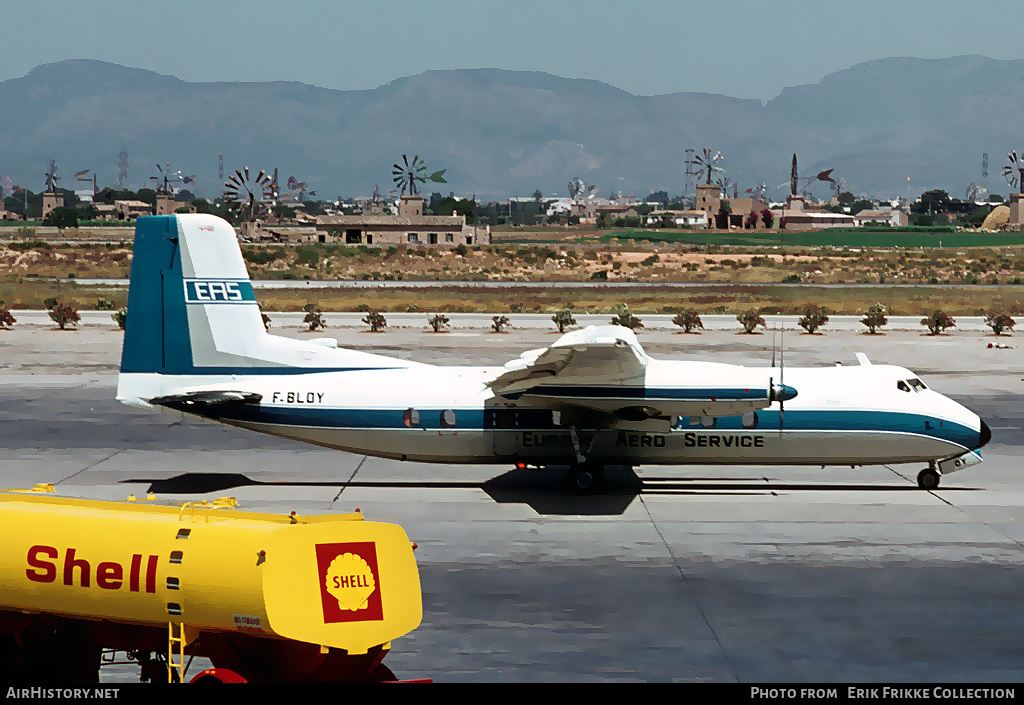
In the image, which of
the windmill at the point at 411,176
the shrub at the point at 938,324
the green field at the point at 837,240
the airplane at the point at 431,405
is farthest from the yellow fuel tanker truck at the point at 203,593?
the windmill at the point at 411,176

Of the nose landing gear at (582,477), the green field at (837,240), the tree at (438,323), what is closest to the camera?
the nose landing gear at (582,477)

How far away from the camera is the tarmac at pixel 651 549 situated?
14859 millimetres

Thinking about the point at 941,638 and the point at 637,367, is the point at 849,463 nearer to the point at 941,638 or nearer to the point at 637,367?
the point at 637,367

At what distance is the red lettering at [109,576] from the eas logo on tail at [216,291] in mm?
14380

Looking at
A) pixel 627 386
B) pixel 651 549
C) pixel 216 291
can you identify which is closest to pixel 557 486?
pixel 627 386

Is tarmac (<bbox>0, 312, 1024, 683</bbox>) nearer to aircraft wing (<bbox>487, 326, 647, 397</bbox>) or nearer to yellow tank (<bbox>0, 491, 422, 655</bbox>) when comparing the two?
aircraft wing (<bbox>487, 326, 647, 397</bbox>)

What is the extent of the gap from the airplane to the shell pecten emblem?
12.9 metres

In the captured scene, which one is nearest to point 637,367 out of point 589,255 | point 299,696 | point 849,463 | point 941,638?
point 849,463

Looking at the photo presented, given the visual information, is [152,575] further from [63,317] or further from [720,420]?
[63,317]

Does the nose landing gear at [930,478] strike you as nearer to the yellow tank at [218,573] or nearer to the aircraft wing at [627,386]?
the aircraft wing at [627,386]

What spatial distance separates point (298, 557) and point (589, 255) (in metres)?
126

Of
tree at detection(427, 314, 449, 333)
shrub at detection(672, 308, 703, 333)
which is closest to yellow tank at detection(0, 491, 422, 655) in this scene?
tree at detection(427, 314, 449, 333)

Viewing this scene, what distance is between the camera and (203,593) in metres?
10.7

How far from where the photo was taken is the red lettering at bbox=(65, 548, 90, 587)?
11.1 m
